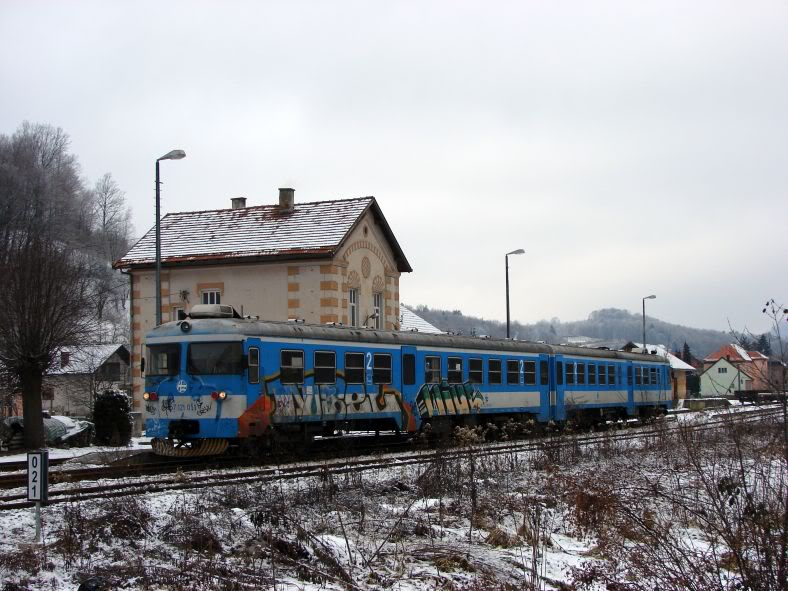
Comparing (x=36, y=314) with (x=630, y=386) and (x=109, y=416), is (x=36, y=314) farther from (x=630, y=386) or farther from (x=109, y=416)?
(x=630, y=386)

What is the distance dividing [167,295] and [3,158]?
4221 cm

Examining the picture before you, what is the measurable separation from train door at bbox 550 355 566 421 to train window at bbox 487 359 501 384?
356cm

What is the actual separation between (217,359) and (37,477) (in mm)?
7688

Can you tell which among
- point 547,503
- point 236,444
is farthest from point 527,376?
point 547,503

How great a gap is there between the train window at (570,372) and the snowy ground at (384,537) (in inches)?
580

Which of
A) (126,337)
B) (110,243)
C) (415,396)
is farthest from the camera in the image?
(110,243)

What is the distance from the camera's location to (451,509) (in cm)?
1250

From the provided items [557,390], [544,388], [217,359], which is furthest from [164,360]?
[557,390]

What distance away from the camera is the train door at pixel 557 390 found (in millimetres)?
28375

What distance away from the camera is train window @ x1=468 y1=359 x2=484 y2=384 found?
2414cm

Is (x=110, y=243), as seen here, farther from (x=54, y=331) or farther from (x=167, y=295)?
(x=54, y=331)

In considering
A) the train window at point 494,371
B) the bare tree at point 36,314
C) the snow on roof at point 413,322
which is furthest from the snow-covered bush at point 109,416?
the snow on roof at point 413,322

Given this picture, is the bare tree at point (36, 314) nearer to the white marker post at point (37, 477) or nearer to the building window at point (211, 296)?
the building window at point (211, 296)

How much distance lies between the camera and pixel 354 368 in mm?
19906
